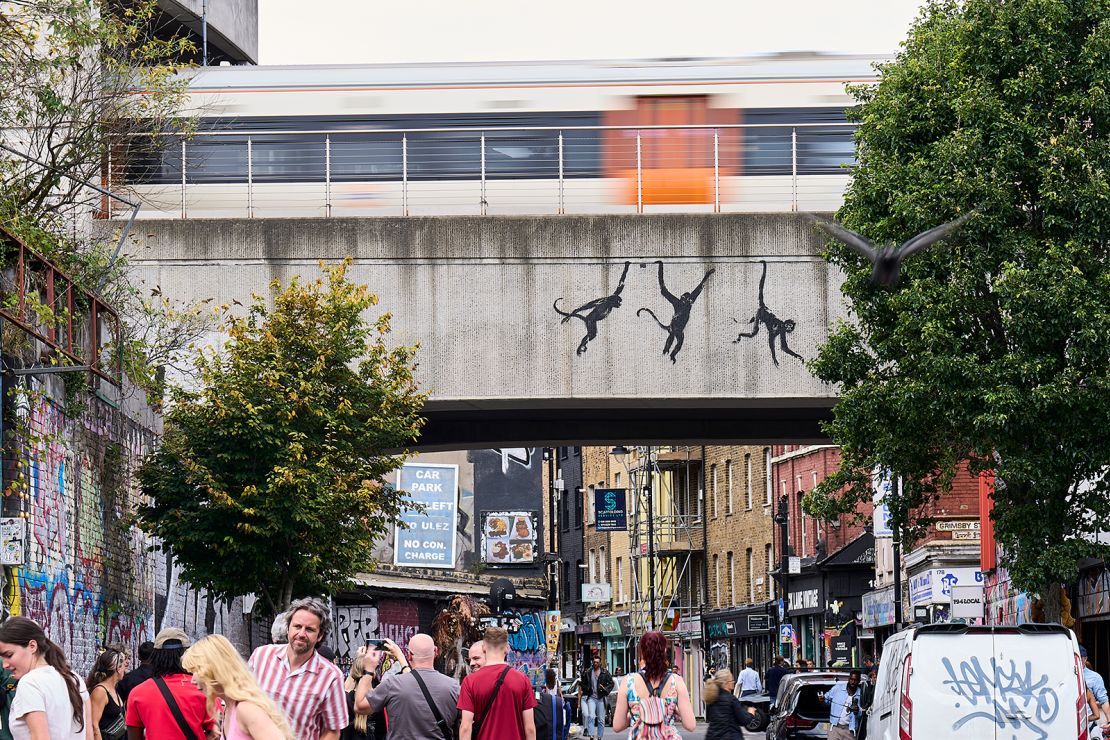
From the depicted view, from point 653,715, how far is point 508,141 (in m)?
16.9

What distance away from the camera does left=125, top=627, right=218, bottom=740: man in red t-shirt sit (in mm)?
9062

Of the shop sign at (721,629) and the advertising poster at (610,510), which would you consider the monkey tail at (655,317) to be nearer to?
the advertising poster at (610,510)

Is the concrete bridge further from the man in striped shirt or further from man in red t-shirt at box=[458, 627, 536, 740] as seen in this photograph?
the man in striped shirt

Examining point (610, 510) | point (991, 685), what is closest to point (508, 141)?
point (991, 685)

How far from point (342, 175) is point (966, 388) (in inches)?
424

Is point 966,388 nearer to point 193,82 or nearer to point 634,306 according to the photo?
point 634,306

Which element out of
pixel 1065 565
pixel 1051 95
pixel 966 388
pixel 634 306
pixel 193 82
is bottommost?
pixel 1065 565

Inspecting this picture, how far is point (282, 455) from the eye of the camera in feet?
77.4

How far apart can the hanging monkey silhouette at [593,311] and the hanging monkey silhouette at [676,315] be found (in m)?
0.44

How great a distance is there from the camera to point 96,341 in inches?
880

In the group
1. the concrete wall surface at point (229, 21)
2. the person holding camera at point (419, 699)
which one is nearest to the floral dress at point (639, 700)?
the person holding camera at point (419, 699)

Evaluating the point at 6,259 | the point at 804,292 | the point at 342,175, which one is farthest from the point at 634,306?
the point at 6,259

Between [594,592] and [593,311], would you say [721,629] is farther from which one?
Answer: [593,311]

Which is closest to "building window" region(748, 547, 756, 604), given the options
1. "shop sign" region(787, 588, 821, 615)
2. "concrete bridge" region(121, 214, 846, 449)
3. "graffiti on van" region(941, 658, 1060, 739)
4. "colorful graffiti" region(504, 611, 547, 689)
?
"shop sign" region(787, 588, 821, 615)
